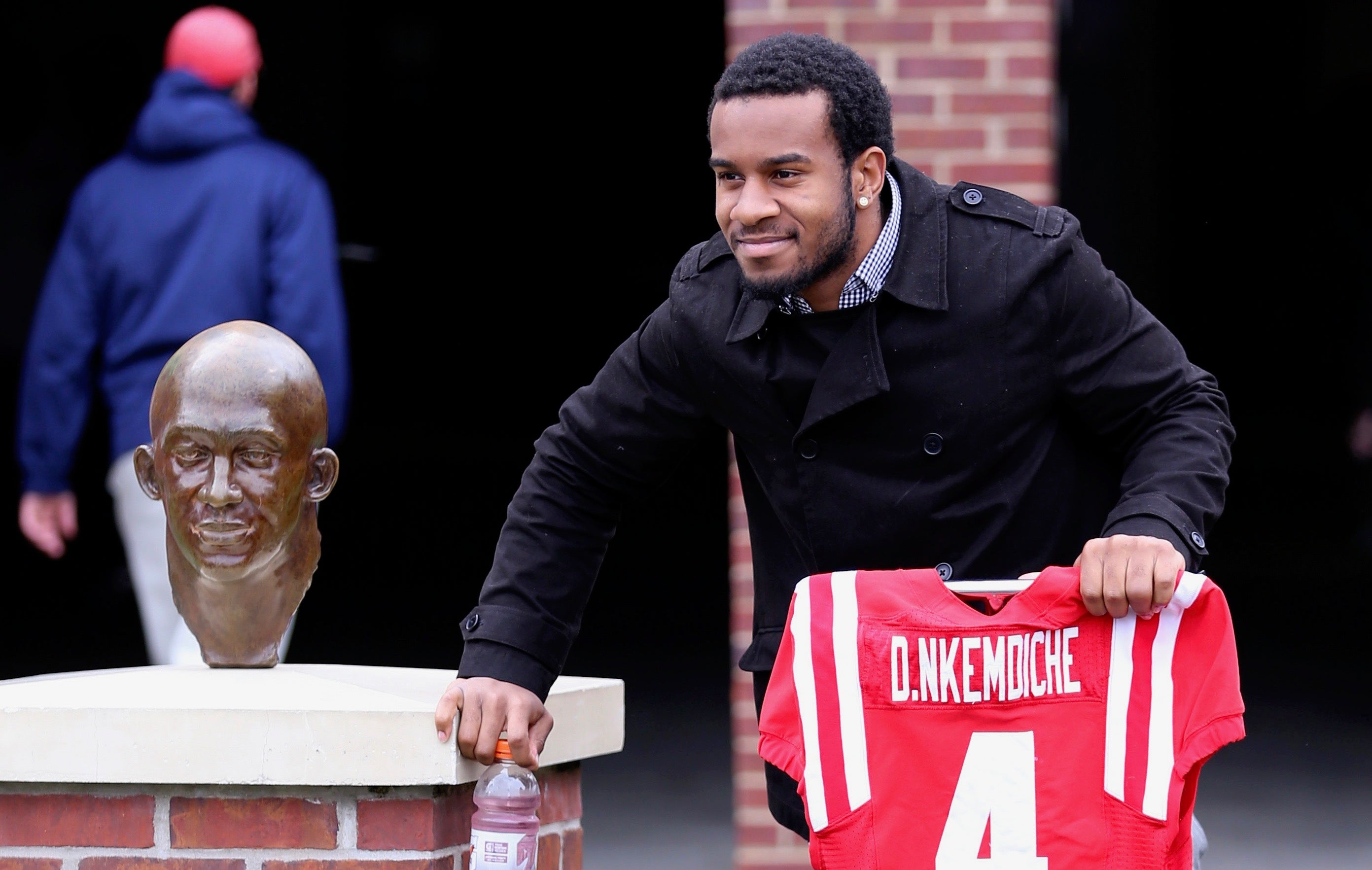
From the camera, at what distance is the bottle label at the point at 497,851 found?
2682mm

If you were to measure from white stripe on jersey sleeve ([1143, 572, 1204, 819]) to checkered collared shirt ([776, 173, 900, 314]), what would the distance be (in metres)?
0.67

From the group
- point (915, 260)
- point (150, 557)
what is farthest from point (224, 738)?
point (150, 557)

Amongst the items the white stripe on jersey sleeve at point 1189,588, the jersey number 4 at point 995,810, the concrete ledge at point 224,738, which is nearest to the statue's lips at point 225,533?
the concrete ledge at point 224,738

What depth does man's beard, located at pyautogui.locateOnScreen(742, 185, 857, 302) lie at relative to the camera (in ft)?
8.99

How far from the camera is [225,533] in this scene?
125 inches

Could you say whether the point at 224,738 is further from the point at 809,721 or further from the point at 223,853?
the point at 809,721

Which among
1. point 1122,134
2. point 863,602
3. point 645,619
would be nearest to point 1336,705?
point 645,619

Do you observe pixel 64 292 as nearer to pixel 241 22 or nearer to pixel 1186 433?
pixel 241 22

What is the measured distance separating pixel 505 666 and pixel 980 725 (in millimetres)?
758

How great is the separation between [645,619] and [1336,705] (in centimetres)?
379

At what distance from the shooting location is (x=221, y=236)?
189 inches

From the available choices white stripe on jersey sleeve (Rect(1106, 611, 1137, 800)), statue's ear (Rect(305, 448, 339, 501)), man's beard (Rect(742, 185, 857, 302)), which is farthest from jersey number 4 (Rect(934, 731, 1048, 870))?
statue's ear (Rect(305, 448, 339, 501))

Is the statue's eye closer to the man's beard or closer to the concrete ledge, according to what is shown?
the concrete ledge

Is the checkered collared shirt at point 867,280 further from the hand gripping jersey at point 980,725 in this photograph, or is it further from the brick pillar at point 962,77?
the brick pillar at point 962,77
